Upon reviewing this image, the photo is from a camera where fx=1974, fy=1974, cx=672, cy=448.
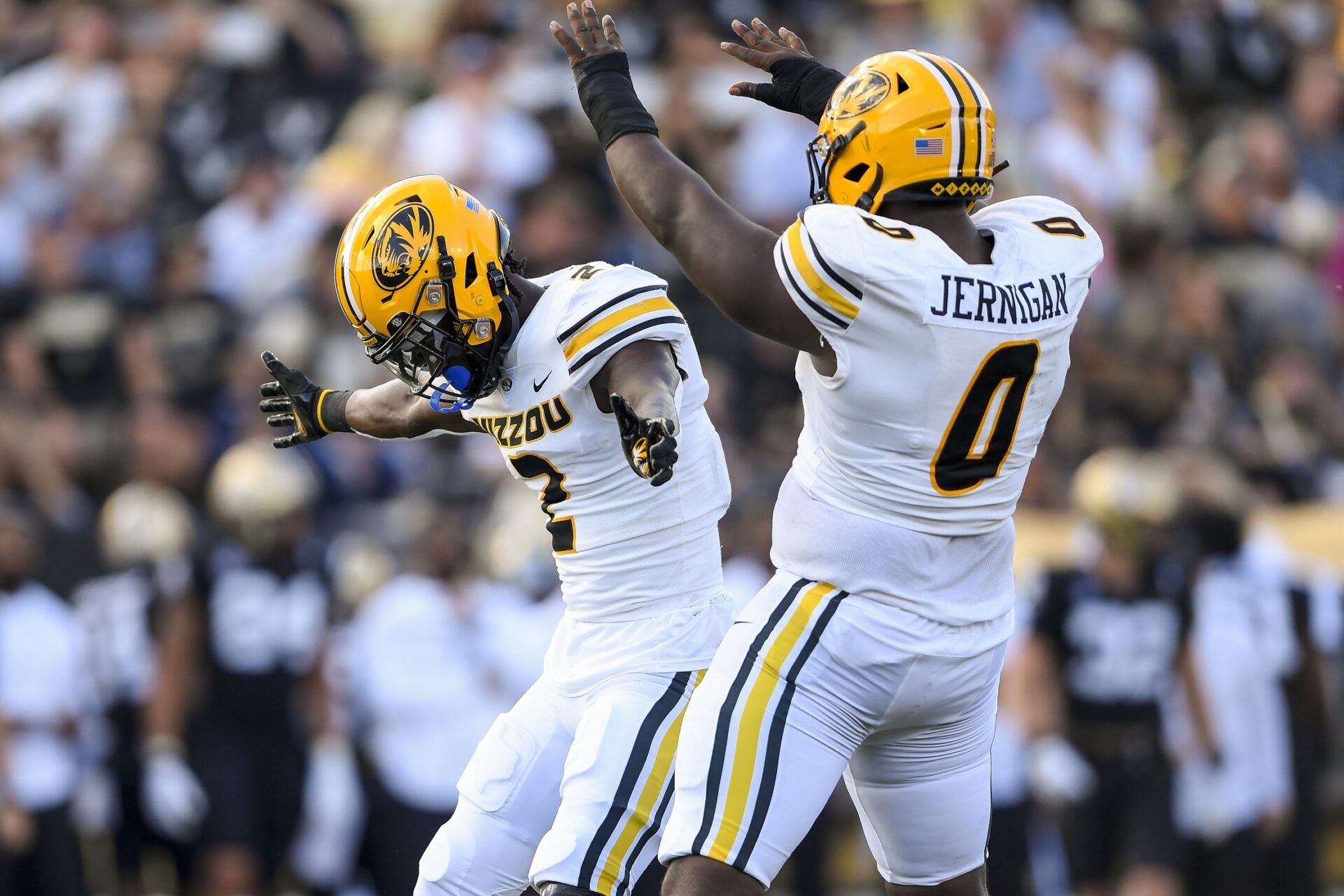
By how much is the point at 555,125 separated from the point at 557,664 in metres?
6.35

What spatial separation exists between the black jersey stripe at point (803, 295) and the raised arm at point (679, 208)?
40 millimetres

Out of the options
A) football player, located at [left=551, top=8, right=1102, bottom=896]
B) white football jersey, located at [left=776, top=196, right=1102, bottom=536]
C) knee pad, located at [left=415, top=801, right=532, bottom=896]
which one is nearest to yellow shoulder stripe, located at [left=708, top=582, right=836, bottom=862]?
football player, located at [left=551, top=8, right=1102, bottom=896]

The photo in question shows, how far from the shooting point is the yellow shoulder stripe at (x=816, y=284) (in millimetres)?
4004

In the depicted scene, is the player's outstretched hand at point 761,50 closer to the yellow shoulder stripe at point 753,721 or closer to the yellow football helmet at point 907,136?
the yellow football helmet at point 907,136

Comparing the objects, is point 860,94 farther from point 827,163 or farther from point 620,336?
point 620,336

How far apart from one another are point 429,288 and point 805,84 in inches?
40.5

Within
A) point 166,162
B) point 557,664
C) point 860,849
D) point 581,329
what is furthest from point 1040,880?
point 166,162

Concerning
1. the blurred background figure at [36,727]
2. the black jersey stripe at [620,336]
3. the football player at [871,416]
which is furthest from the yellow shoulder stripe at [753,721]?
the blurred background figure at [36,727]

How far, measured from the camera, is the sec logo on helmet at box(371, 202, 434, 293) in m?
4.70

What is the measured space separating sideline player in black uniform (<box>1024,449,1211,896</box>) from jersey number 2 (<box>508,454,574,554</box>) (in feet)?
14.3

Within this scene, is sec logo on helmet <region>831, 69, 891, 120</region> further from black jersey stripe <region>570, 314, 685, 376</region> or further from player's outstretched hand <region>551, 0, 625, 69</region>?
black jersey stripe <region>570, 314, 685, 376</region>

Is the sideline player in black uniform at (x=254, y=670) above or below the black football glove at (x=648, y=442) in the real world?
below

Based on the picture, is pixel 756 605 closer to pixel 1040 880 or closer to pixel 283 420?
pixel 283 420

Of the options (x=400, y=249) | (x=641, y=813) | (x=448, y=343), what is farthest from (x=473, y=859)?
(x=400, y=249)
